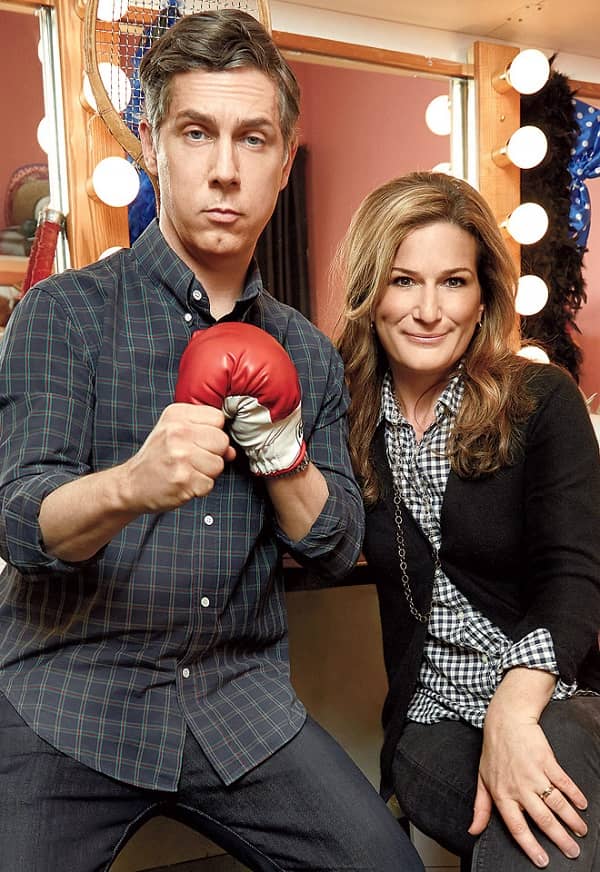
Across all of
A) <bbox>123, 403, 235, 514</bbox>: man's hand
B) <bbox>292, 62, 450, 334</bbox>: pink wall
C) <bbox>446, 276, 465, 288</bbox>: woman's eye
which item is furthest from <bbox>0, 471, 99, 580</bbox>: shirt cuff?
<bbox>292, 62, 450, 334</bbox>: pink wall

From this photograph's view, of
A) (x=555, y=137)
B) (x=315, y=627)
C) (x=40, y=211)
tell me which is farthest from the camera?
(x=555, y=137)

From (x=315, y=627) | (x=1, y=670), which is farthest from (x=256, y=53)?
(x=315, y=627)

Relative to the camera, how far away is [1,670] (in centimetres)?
103

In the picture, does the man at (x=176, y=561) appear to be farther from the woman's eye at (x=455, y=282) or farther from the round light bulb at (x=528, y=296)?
the round light bulb at (x=528, y=296)

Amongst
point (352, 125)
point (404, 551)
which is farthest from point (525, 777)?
point (352, 125)

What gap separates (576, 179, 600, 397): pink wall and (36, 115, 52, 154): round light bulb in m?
1.44

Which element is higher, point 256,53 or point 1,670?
point 256,53

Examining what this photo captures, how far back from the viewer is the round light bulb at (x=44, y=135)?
5.92ft

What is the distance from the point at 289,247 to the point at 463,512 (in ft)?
3.31

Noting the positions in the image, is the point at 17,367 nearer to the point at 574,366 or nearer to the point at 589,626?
the point at 589,626

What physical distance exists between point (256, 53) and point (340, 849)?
3.11ft

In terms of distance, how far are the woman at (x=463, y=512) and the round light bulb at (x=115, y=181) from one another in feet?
2.01

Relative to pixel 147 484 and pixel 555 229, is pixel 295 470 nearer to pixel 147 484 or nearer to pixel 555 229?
pixel 147 484

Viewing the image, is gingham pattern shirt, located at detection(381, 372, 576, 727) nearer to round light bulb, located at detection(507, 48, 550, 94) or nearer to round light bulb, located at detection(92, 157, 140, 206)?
round light bulb, located at detection(92, 157, 140, 206)
